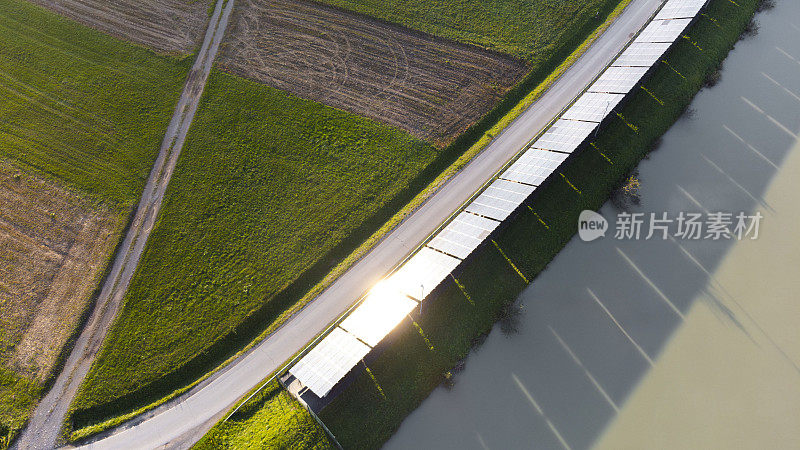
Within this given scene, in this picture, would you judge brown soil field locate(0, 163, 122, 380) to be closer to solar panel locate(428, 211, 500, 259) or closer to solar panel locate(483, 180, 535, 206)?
solar panel locate(428, 211, 500, 259)

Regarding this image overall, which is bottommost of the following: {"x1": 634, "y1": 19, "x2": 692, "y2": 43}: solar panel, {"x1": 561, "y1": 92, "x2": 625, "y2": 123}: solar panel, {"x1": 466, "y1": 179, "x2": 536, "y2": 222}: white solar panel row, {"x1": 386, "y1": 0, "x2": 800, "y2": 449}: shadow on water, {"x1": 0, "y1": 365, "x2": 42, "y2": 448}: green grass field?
{"x1": 386, "y1": 0, "x2": 800, "y2": 449}: shadow on water

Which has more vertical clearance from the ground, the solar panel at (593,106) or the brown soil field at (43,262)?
the brown soil field at (43,262)

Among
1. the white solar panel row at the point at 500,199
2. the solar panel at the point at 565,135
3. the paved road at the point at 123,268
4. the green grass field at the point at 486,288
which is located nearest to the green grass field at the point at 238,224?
the paved road at the point at 123,268

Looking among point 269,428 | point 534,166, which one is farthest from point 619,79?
point 269,428

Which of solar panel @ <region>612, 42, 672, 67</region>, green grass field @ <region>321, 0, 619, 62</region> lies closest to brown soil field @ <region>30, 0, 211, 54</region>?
green grass field @ <region>321, 0, 619, 62</region>

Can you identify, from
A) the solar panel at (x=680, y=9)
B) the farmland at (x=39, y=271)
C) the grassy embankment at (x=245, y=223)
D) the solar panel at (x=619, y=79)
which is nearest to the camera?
the farmland at (x=39, y=271)

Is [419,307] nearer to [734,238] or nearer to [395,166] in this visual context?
[395,166]

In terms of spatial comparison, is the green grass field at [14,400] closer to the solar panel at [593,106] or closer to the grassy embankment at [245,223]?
the grassy embankment at [245,223]

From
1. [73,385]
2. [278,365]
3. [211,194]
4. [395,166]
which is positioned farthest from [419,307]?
[73,385]
